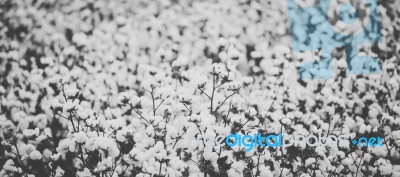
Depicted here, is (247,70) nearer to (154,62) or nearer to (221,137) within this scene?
(154,62)

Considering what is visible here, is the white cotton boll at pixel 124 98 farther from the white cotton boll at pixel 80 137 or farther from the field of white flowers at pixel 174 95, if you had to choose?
the white cotton boll at pixel 80 137

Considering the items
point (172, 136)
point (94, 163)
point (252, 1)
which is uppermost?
point (252, 1)

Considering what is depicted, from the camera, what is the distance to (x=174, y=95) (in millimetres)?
2621

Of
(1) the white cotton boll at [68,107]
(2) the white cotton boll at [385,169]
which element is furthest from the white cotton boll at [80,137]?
(2) the white cotton boll at [385,169]

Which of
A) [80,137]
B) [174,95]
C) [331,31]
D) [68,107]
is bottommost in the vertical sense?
[80,137]

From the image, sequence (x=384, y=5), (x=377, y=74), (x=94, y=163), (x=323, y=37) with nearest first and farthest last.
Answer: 1. (x=94, y=163)
2. (x=377, y=74)
3. (x=323, y=37)
4. (x=384, y=5)

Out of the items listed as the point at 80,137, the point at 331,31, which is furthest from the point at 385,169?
the point at 331,31

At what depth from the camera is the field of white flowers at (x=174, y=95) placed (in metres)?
2.09

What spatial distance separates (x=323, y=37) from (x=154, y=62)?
2166 millimetres

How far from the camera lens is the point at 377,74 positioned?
11.1 ft

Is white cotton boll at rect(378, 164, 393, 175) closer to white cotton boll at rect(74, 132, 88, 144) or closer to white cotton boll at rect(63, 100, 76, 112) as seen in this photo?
white cotton boll at rect(74, 132, 88, 144)

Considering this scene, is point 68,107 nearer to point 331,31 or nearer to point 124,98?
point 124,98

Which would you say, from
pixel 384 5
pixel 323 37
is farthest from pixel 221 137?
pixel 384 5

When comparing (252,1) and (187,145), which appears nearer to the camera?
(187,145)
